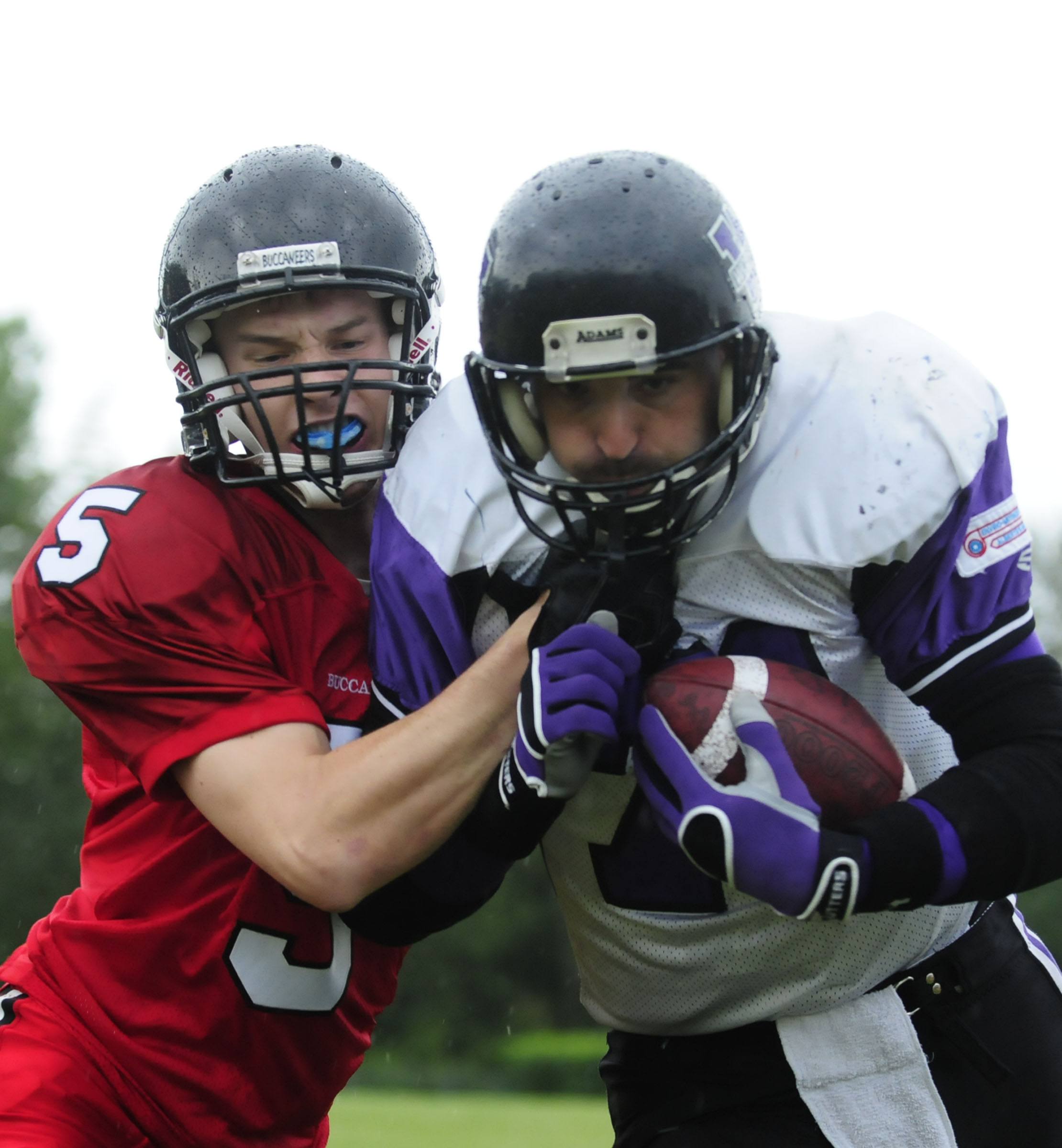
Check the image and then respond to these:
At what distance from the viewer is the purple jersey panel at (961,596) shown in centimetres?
227

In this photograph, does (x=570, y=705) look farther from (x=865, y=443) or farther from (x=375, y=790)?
(x=865, y=443)

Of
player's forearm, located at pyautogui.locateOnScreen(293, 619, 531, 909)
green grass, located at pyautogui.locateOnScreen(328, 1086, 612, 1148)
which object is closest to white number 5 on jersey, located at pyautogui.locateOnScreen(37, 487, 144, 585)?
player's forearm, located at pyautogui.locateOnScreen(293, 619, 531, 909)

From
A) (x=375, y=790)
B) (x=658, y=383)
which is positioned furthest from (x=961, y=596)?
(x=375, y=790)

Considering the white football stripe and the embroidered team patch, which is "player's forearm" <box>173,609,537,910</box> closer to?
the white football stripe

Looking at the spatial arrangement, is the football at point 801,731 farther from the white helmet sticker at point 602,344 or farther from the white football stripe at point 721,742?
the white helmet sticker at point 602,344

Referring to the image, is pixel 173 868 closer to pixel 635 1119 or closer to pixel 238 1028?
pixel 238 1028

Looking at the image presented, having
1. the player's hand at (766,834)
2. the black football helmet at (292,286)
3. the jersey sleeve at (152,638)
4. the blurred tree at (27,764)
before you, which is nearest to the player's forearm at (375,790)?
the jersey sleeve at (152,638)

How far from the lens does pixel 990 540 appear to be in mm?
2289

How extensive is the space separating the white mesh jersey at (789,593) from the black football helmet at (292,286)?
0.67 ft

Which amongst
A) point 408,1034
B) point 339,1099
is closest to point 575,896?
point 339,1099

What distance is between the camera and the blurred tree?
22.4m

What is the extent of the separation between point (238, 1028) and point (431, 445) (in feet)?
3.60

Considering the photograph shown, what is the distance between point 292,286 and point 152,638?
72 cm

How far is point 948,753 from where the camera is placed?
2.50 m
